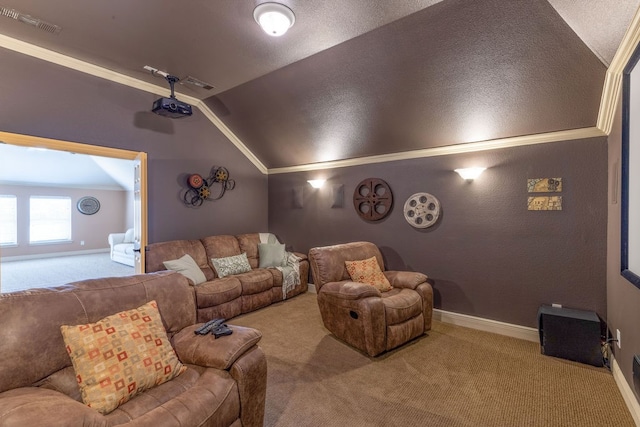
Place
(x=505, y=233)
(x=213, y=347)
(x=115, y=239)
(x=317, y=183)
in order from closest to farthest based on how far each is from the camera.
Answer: (x=213, y=347)
(x=505, y=233)
(x=317, y=183)
(x=115, y=239)

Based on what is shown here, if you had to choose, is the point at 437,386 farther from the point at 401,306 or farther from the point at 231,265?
the point at 231,265

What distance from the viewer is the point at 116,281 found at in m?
1.86

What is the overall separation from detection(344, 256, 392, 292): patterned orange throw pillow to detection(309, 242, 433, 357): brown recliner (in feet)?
0.24

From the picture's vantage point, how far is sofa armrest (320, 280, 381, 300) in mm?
2923

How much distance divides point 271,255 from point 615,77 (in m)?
4.26

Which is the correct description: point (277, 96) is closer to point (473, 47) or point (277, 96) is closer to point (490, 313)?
point (473, 47)

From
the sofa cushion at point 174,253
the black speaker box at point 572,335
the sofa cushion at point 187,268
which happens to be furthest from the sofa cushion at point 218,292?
the black speaker box at point 572,335

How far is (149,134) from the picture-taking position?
402cm

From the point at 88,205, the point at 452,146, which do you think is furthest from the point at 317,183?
the point at 88,205

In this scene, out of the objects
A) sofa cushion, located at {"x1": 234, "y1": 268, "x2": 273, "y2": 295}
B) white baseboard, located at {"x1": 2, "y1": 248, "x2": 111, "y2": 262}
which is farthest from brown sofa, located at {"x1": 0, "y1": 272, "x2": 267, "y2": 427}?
white baseboard, located at {"x1": 2, "y1": 248, "x2": 111, "y2": 262}

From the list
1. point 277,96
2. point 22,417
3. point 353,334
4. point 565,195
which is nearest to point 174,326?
point 22,417

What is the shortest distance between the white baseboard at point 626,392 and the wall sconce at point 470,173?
6.68 ft

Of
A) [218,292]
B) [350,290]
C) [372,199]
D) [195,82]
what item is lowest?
[218,292]

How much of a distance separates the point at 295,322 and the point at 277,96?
2873mm
